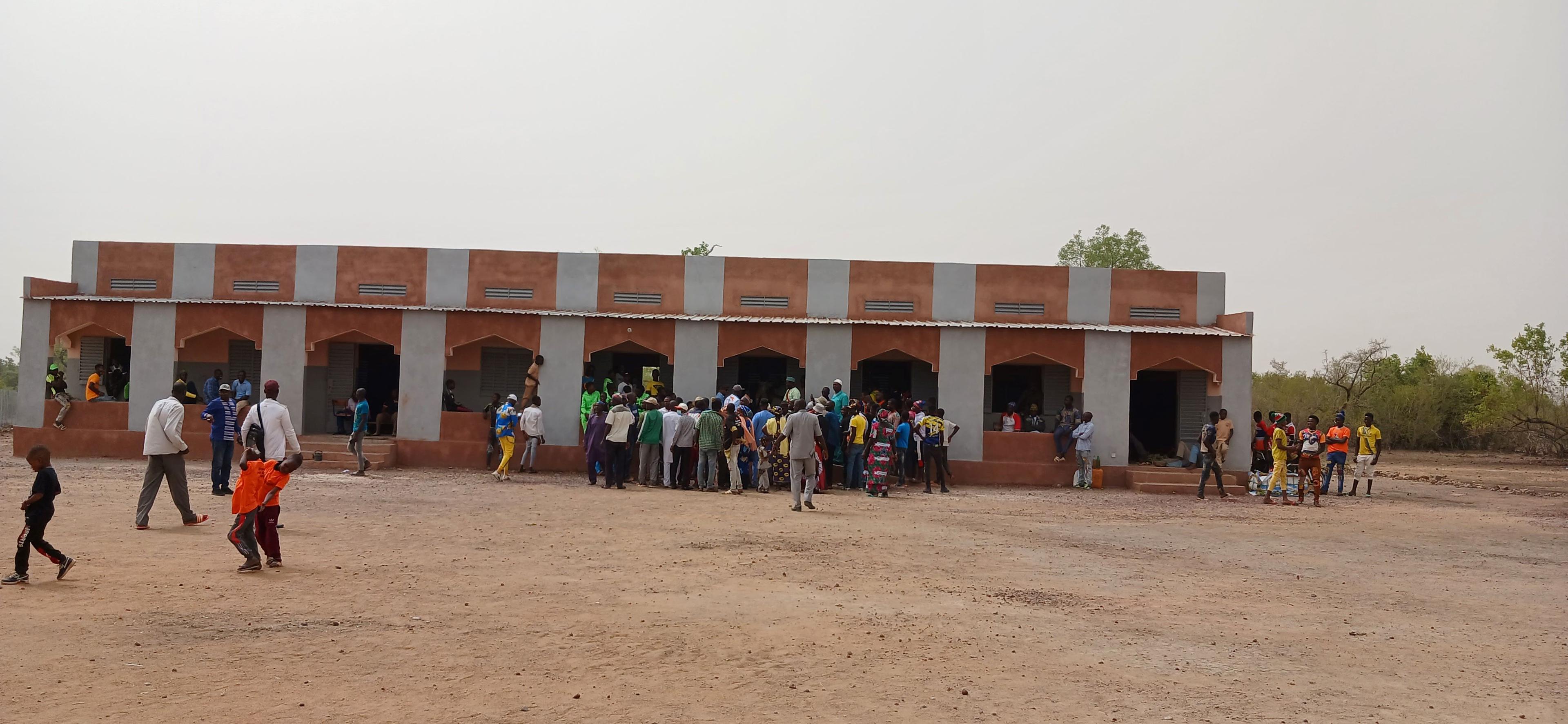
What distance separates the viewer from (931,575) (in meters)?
8.88

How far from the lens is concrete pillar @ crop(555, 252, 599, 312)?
20844mm

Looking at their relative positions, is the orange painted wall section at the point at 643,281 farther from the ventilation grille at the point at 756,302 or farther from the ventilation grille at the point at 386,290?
the ventilation grille at the point at 386,290

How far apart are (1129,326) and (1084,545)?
33.7 feet

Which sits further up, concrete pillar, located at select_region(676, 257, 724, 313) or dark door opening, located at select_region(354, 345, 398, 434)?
concrete pillar, located at select_region(676, 257, 724, 313)

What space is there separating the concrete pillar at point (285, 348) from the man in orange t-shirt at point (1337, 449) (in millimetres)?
19563

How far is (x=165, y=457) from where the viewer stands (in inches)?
398

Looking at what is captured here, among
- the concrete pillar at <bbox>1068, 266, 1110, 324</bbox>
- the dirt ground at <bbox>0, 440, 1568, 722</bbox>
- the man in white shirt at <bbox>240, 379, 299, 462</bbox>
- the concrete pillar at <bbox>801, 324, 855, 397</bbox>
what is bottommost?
the dirt ground at <bbox>0, 440, 1568, 722</bbox>

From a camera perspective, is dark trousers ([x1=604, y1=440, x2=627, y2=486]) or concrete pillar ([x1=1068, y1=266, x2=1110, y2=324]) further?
concrete pillar ([x1=1068, y1=266, x2=1110, y2=324])

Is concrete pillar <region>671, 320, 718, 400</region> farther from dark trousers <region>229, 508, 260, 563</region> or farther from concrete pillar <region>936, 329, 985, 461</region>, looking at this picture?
dark trousers <region>229, 508, 260, 563</region>

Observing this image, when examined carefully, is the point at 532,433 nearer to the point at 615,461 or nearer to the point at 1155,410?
the point at 615,461

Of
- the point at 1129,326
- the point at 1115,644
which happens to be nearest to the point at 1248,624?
the point at 1115,644

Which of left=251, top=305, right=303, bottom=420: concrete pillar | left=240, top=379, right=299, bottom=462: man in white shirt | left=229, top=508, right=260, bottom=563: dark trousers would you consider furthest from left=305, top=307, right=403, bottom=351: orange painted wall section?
left=229, top=508, right=260, bottom=563: dark trousers

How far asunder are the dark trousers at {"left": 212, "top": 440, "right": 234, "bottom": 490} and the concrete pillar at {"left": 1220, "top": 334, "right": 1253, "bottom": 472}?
16.8 m

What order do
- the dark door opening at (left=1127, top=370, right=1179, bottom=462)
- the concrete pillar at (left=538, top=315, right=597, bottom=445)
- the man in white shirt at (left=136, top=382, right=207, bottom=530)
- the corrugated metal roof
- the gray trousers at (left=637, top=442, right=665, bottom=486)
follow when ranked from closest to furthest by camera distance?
the man in white shirt at (left=136, top=382, right=207, bottom=530) < the gray trousers at (left=637, top=442, right=665, bottom=486) < the corrugated metal roof < the concrete pillar at (left=538, top=315, right=597, bottom=445) < the dark door opening at (left=1127, top=370, right=1179, bottom=462)
